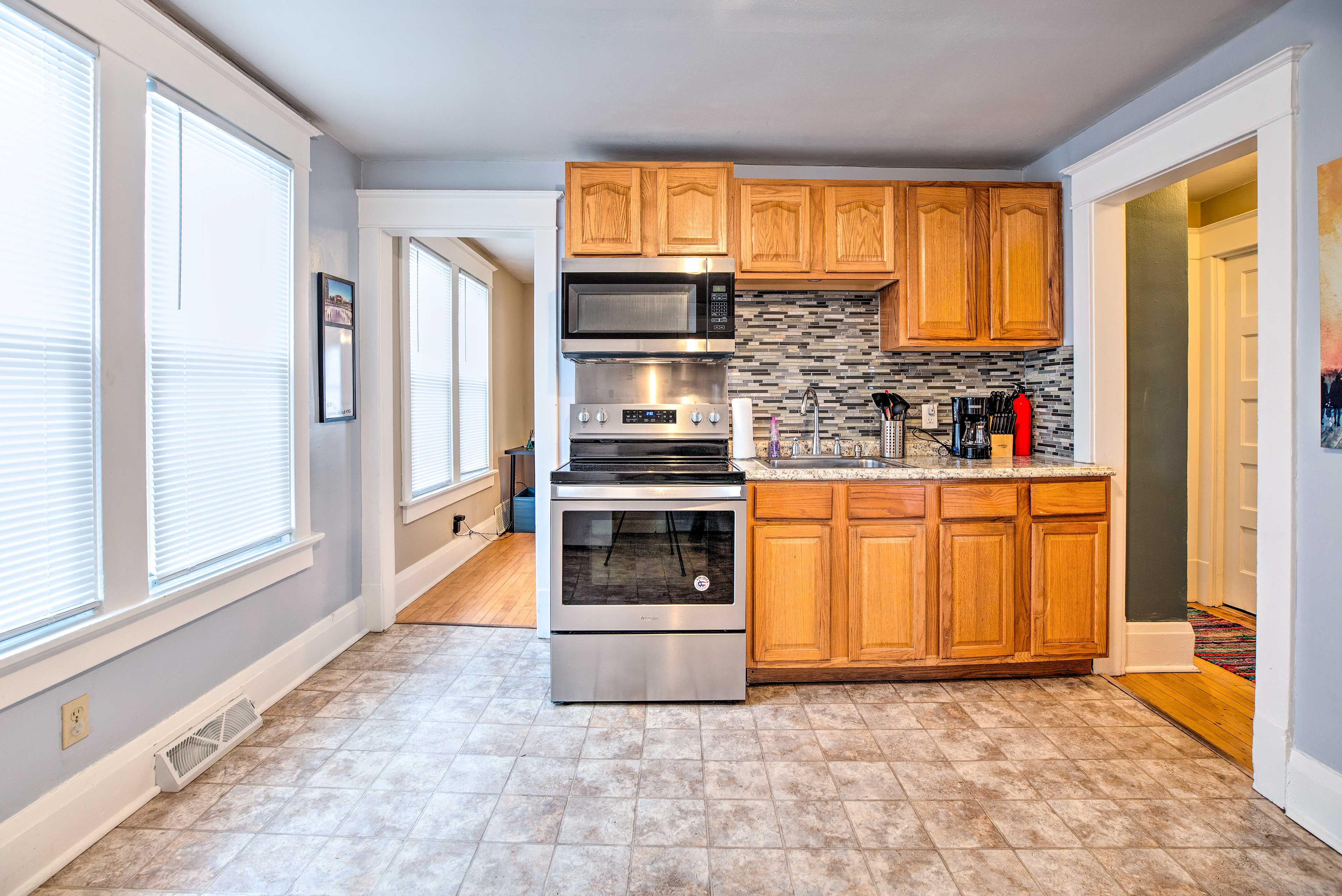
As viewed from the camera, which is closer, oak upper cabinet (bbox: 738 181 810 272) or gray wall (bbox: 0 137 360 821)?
gray wall (bbox: 0 137 360 821)

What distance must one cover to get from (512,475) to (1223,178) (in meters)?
5.38

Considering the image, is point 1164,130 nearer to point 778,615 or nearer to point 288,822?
point 778,615

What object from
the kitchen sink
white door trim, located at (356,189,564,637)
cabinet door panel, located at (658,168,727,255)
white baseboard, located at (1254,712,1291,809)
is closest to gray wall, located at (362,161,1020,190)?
white door trim, located at (356,189,564,637)

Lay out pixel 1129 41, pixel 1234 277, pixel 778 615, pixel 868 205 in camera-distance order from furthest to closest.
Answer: pixel 1234 277 → pixel 868 205 → pixel 778 615 → pixel 1129 41

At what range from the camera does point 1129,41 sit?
220cm

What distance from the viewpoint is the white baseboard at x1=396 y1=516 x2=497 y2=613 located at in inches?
147

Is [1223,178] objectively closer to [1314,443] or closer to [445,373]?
[1314,443]

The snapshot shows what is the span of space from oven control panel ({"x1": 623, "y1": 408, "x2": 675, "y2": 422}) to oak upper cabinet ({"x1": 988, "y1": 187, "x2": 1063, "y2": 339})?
1.56 meters

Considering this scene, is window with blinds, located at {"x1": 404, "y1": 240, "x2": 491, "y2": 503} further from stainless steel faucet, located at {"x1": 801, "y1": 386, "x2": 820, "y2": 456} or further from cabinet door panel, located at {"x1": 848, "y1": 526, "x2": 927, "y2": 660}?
cabinet door panel, located at {"x1": 848, "y1": 526, "x2": 927, "y2": 660}

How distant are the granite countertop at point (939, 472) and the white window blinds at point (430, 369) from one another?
7.75ft

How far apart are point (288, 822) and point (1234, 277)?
16.2 ft

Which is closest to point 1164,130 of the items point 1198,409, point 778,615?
point 1198,409

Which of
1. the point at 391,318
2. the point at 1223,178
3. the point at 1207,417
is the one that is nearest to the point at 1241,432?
the point at 1207,417

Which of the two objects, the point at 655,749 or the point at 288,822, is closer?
the point at 288,822
